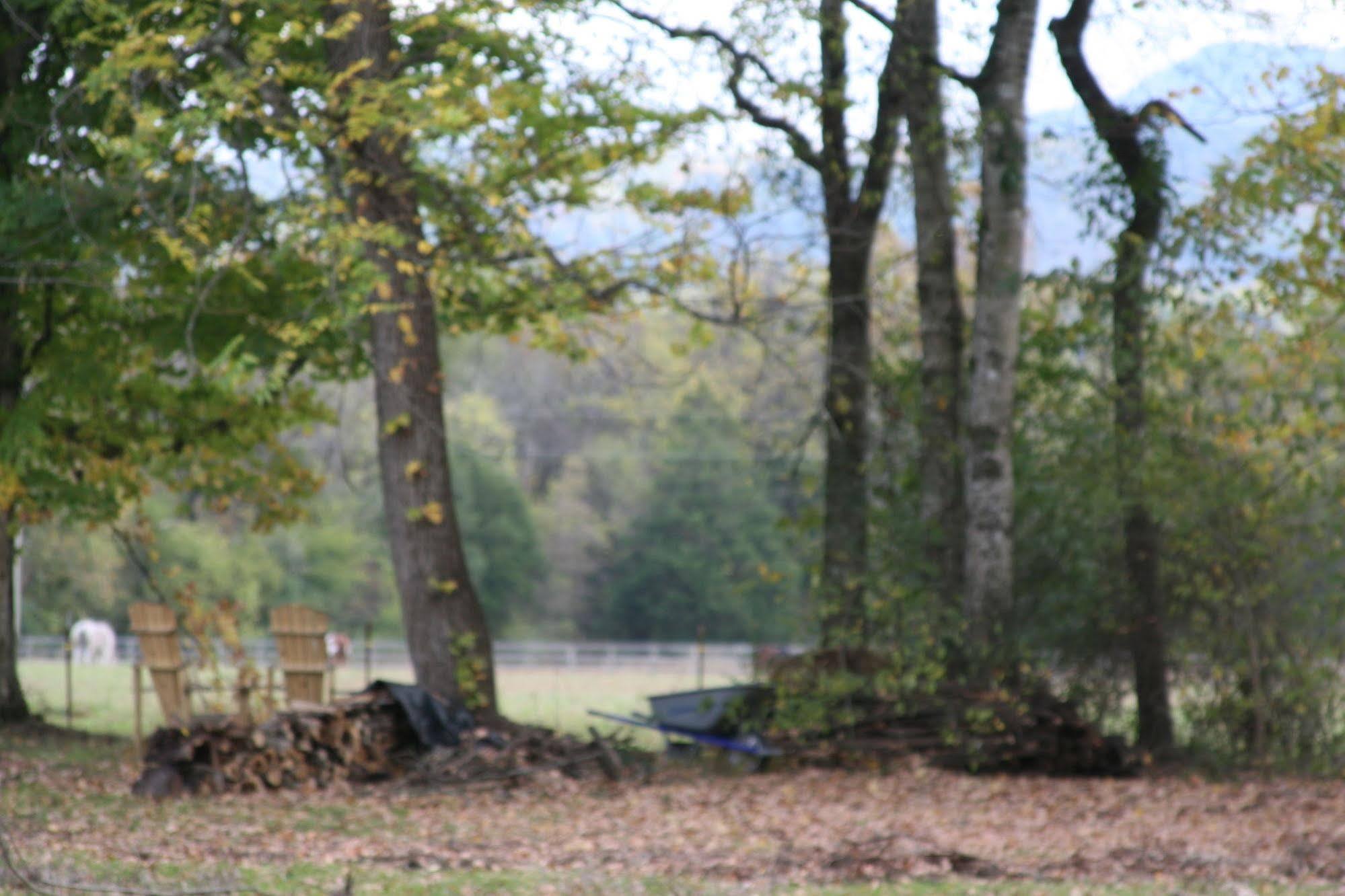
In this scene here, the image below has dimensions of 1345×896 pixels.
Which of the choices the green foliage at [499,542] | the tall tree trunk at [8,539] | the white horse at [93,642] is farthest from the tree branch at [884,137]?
the green foliage at [499,542]

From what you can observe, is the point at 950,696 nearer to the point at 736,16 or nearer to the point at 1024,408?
the point at 1024,408

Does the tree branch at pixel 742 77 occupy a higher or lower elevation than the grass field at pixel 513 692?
higher

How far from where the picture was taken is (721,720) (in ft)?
40.4

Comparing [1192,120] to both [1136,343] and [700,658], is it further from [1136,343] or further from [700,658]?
[700,658]

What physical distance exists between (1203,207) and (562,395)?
39.8 meters

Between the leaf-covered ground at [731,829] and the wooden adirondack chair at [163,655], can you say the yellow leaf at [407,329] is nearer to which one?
the wooden adirondack chair at [163,655]

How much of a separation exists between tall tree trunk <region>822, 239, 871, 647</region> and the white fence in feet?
74.7

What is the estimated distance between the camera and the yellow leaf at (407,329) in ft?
39.9

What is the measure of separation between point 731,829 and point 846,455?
5.72 metres

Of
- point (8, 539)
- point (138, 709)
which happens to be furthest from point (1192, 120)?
point (8, 539)

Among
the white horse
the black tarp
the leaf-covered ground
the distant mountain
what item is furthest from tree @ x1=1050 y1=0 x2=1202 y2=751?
the white horse

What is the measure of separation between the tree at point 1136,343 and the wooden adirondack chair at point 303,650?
21.0 ft

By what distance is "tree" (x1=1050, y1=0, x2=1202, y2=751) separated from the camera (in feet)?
40.5

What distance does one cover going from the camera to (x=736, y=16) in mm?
13273
